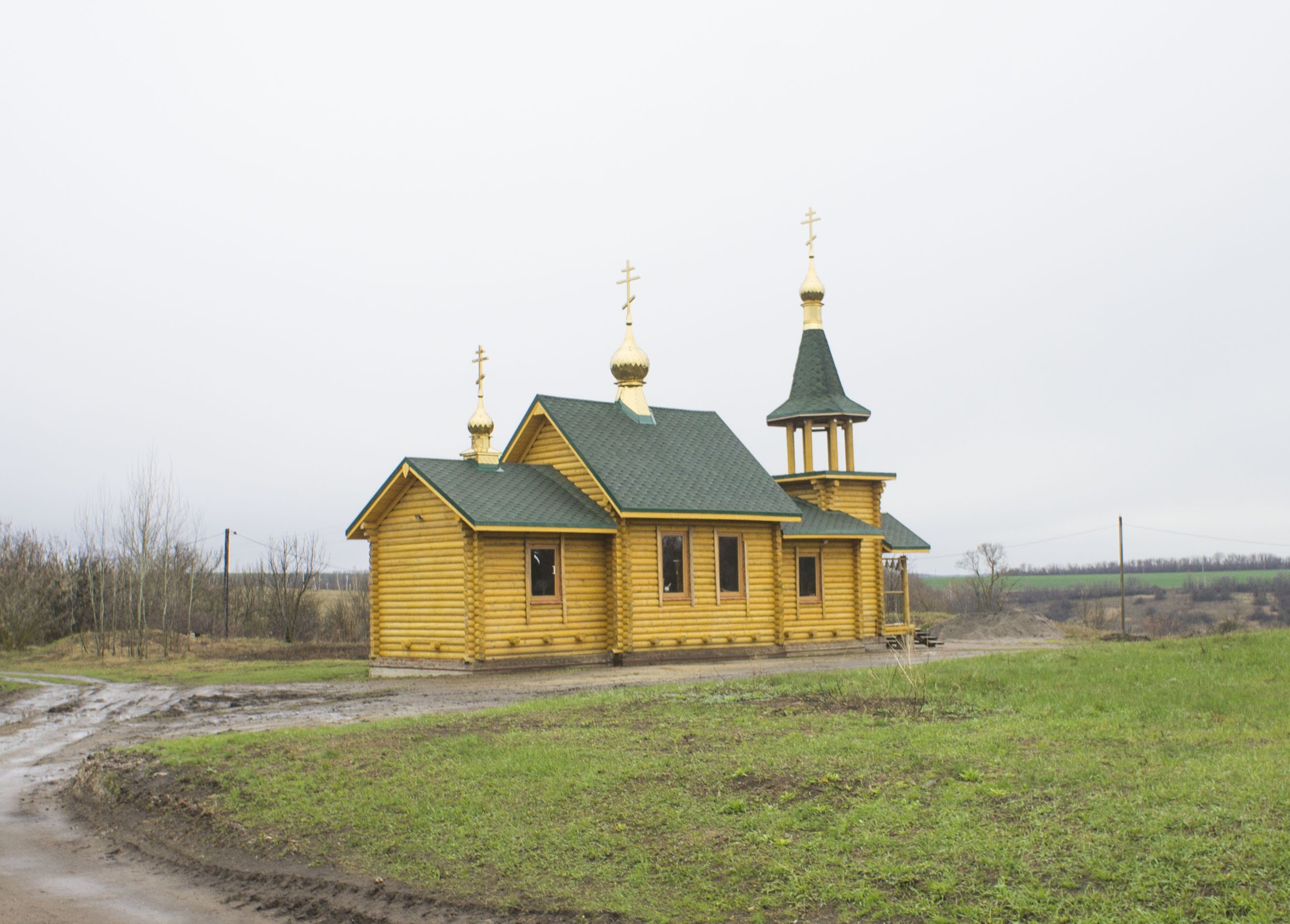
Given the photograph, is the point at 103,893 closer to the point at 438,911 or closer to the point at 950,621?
the point at 438,911

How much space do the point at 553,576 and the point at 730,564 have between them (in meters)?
4.52

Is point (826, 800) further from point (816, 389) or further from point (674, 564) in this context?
point (816, 389)

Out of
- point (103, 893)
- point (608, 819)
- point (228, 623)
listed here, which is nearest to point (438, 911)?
point (608, 819)

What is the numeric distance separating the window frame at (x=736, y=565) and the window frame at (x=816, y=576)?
254cm

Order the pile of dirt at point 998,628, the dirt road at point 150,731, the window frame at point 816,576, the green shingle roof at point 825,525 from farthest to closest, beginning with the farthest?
the pile of dirt at point 998,628 < the window frame at point 816,576 < the green shingle roof at point 825,525 < the dirt road at point 150,731

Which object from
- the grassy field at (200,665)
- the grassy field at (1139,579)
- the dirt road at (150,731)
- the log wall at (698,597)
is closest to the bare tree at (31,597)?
the grassy field at (200,665)

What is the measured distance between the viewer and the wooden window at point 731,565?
2561 centimetres

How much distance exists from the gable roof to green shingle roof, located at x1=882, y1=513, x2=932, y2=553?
1045 centimetres

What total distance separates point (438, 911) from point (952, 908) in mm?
3288

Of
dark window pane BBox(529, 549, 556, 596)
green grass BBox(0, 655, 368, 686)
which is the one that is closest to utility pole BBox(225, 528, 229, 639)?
green grass BBox(0, 655, 368, 686)

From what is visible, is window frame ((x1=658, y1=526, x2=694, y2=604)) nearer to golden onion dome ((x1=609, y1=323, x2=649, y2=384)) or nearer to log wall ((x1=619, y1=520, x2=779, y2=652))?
log wall ((x1=619, y1=520, x2=779, y2=652))

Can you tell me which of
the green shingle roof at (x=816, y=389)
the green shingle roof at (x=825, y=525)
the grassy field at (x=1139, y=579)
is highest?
the green shingle roof at (x=816, y=389)

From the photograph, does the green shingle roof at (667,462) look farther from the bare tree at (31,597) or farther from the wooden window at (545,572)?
the bare tree at (31,597)

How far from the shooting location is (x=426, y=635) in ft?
76.3
